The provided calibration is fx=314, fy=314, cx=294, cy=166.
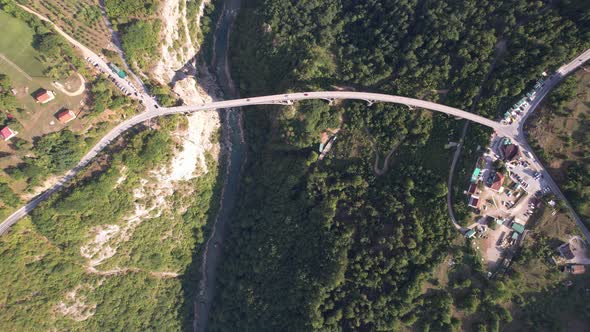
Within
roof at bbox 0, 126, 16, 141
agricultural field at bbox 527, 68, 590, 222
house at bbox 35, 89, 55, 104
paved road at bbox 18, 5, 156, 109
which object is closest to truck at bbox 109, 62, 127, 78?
paved road at bbox 18, 5, 156, 109

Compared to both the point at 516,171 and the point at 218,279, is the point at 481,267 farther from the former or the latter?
the point at 218,279

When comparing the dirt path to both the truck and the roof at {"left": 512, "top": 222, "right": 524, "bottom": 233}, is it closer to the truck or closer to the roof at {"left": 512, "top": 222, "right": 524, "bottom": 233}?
the roof at {"left": 512, "top": 222, "right": 524, "bottom": 233}

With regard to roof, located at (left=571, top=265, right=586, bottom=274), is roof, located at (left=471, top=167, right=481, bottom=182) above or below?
above

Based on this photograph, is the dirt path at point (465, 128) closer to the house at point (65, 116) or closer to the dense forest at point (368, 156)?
the dense forest at point (368, 156)

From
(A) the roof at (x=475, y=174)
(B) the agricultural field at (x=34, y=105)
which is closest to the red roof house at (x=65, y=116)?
(B) the agricultural field at (x=34, y=105)

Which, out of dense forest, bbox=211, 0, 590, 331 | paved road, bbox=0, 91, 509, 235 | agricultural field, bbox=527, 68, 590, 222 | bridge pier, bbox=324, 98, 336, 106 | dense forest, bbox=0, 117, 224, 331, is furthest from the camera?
bridge pier, bbox=324, 98, 336, 106

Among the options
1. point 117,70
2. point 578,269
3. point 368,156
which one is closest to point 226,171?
point 117,70

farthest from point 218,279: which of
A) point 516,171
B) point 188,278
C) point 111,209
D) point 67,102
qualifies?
point 516,171
